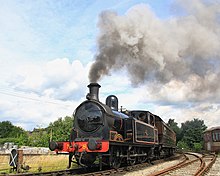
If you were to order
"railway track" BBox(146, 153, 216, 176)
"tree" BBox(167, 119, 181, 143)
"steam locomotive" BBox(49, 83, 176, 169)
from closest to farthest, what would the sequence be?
"steam locomotive" BBox(49, 83, 176, 169), "railway track" BBox(146, 153, 216, 176), "tree" BBox(167, 119, 181, 143)

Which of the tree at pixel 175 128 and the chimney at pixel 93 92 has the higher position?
the tree at pixel 175 128

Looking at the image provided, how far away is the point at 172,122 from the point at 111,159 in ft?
230

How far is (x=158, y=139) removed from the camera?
18.4 meters

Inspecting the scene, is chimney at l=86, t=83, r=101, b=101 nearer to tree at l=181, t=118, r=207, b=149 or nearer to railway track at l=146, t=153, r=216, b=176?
railway track at l=146, t=153, r=216, b=176

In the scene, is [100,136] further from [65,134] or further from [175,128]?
[175,128]

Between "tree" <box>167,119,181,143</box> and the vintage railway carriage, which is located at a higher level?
"tree" <box>167,119,181,143</box>

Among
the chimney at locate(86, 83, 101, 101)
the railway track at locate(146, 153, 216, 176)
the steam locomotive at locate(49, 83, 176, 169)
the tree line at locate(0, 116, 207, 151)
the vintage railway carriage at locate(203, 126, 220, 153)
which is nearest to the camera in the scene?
the steam locomotive at locate(49, 83, 176, 169)

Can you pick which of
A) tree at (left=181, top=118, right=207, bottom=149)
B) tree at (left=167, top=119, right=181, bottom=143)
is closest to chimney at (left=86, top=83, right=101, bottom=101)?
tree at (left=181, top=118, right=207, bottom=149)

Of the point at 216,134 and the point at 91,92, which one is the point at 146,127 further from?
the point at 216,134

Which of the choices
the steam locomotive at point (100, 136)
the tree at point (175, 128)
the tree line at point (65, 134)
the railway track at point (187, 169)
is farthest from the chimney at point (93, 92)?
the tree at point (175, 128)

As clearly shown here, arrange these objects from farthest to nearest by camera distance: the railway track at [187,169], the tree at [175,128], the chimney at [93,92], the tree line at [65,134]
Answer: the tree at [175,128]
the tree line at [65,134]
the chimney at [93,92]
the railway track at [187,169]

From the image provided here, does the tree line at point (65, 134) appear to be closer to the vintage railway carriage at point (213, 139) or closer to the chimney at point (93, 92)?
the vintage railway carriage at point (213, 139)

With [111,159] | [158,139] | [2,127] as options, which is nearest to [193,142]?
[158,139]

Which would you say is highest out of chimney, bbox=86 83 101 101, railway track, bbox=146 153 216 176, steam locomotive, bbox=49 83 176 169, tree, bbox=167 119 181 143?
tree, bbox=167 119 181 143
